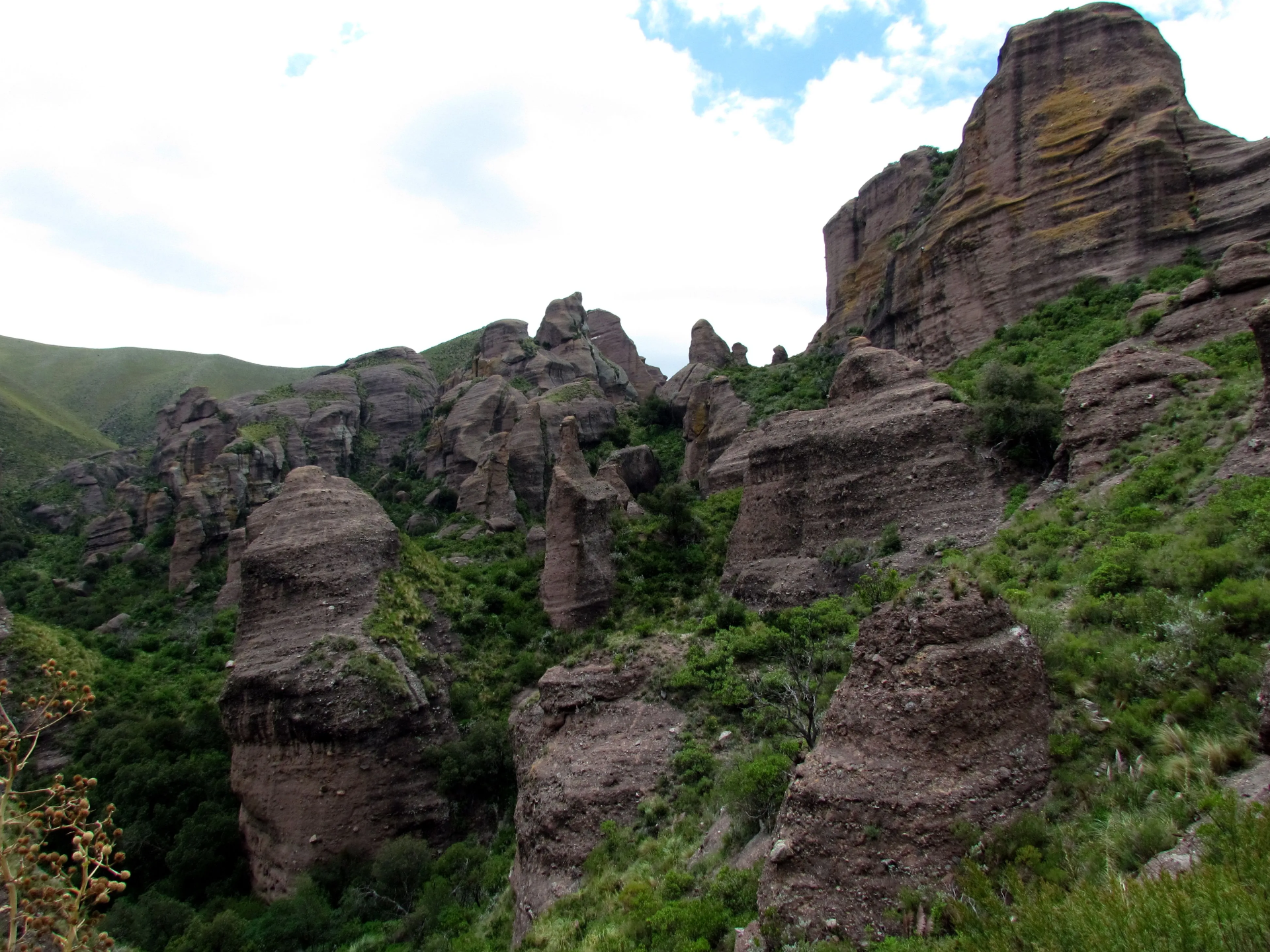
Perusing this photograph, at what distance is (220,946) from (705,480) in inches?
1156

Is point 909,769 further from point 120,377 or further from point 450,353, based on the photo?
point 120,377

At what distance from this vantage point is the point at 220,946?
68.5ft

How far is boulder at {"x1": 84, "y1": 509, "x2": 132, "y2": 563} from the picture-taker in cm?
6800

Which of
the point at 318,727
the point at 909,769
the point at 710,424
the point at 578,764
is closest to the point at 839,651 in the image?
the point at 578,764

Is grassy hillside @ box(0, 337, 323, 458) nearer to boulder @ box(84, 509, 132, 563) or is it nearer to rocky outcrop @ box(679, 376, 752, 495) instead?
boulder @ box(84, 509, 132, 563)

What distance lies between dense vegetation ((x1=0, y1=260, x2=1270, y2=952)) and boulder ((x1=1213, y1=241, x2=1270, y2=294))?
115 inches

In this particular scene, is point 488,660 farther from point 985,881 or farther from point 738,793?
point 985,881

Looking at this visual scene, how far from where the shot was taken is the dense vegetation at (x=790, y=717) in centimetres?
747

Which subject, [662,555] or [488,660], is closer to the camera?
[488,660]

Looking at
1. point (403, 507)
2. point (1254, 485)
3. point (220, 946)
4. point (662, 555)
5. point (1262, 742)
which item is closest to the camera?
point (1262, 742)

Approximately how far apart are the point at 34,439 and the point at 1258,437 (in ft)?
433

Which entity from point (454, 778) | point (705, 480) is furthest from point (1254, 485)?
point (705, 480)

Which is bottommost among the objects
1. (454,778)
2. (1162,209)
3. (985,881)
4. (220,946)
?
(220,946)

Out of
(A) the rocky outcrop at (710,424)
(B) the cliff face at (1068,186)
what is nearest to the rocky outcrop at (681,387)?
(A) the rocky outcrop at (710,424)
